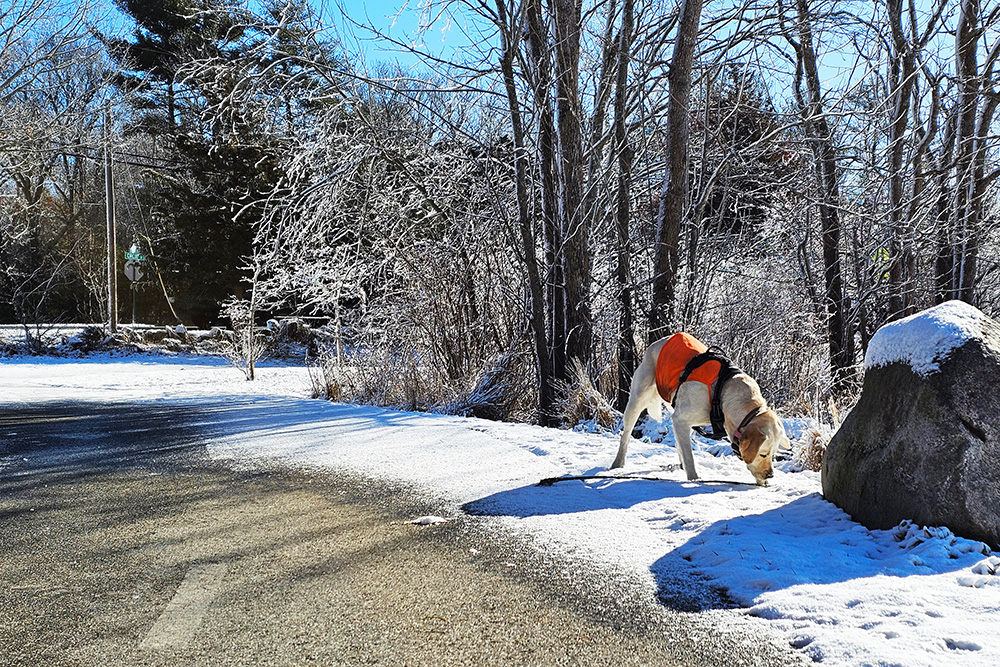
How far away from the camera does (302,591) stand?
317 centimetres

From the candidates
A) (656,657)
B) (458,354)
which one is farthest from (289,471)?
(458,354)

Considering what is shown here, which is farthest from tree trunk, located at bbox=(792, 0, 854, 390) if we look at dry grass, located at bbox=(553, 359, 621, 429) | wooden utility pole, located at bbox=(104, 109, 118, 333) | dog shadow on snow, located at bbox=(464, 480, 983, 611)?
wooden utility pole, located at bbox=(104, 109, 118, 333)

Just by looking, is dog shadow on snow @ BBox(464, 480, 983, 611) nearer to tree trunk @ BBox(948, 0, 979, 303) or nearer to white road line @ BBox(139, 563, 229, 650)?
white road line @ BBox(139, 563, 229, 650)

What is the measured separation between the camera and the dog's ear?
4691mm

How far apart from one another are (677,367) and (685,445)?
0.56 meters

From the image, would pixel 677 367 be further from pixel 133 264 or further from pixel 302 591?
pixel 133 264

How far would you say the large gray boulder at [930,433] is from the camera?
344 centimetres

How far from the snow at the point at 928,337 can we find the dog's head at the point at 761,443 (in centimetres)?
76

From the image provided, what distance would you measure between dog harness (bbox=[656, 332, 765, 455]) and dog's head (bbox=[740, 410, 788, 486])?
0.05 metres

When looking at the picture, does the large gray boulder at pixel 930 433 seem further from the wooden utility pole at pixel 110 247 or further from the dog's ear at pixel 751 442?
the wooden utility pole at pixel 110 247

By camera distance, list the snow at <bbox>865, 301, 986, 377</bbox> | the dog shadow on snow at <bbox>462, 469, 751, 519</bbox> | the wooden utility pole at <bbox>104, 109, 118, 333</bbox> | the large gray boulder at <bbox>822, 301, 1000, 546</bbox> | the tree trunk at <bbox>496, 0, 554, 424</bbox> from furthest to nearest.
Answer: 1. the wooden utility pole at <bbox>104, 109, 118, 333</bbox>
2. the tree trunk at <bbox>496, 0, 554, 424</bbox>
3. the dog shadow on snow at <bbox>462, 469, 751, 519</bbox>
4. the snow at <bbox>865, 301, 986, 377</bbox>
5. the large gray boulder at <bbox>822, 301, 1000, 546</bbox>

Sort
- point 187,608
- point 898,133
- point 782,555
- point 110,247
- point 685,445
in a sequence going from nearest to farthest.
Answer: point 187,608, point 782,555, point 685,445, point 898,133, point 110,247

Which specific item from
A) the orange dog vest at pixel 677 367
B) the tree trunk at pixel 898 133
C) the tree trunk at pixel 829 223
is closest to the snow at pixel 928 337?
the orange dog vest at pixel 677 367

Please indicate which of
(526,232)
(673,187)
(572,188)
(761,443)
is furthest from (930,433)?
(526,232)
